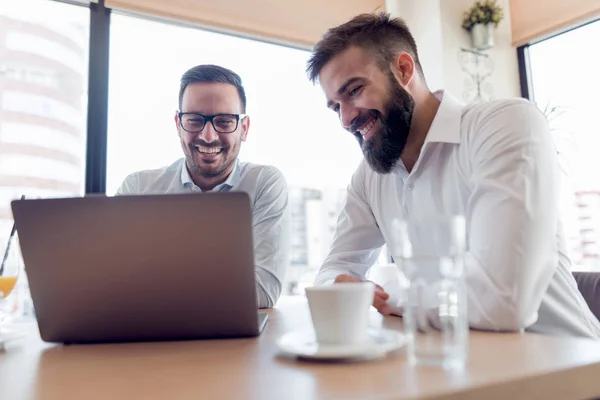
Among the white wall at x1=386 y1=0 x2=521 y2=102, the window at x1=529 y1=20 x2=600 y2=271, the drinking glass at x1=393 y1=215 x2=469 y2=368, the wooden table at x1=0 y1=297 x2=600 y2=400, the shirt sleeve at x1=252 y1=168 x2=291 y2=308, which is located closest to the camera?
the wooden table at x1=0 y1=297 x2=600 y2=400

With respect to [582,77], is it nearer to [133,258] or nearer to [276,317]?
[276,317]

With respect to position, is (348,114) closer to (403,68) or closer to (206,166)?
(403,68)

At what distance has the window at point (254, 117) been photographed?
8.96ft

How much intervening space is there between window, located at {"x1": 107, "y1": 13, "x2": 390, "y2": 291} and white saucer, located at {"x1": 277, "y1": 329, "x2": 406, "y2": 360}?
209 cm

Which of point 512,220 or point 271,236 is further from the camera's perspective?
point 271,236

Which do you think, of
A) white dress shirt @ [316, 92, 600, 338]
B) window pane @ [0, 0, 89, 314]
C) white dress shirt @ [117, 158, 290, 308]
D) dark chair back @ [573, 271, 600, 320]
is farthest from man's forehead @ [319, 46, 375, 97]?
window pane @ [0, 0, 89, 314]

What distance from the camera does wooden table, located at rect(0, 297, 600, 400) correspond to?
17.3 inches

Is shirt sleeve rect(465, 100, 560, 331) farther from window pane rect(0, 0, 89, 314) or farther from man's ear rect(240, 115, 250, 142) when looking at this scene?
window pane rect(0, 0, 89, 314)

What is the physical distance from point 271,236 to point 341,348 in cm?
99

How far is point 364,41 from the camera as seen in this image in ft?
4.60

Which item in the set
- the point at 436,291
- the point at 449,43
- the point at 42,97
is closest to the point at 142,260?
the point at 436,291

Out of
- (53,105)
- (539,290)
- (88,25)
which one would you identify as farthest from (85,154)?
(539,290)

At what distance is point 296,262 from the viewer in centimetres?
323

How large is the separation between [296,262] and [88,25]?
1821 millimetres
